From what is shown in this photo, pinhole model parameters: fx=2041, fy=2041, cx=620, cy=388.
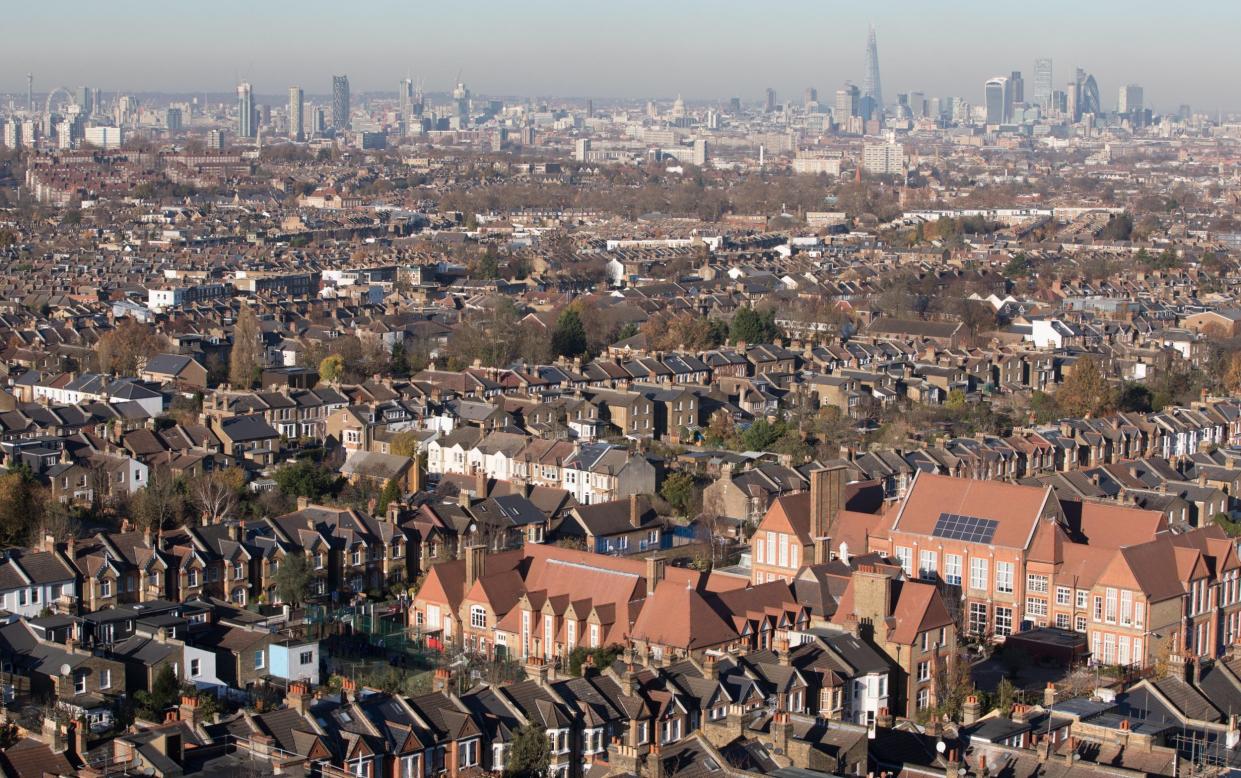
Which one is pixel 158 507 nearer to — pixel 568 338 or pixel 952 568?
pixel 952 568

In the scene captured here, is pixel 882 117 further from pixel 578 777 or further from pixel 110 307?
pixel 578 777

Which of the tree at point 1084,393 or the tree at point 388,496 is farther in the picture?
the tree at point 1084,393

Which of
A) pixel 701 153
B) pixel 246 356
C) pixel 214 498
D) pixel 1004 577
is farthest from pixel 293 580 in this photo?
pixel 701 153

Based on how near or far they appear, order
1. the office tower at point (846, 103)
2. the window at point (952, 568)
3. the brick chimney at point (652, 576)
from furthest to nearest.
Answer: the office tower at point (846, 103), the window at point (952, 568), the brick chimney at point (652, 576)

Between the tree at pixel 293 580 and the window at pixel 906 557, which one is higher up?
the window at pixel 906 557

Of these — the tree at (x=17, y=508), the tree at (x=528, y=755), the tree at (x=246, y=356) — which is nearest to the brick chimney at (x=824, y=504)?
the tree at (x=528, y=755)

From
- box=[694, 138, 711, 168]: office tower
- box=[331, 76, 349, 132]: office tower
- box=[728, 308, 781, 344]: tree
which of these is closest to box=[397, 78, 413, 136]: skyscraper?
box=[331, 76, 349, 132]: office tower

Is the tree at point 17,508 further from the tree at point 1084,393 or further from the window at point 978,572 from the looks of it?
the tree at point 1084,393
